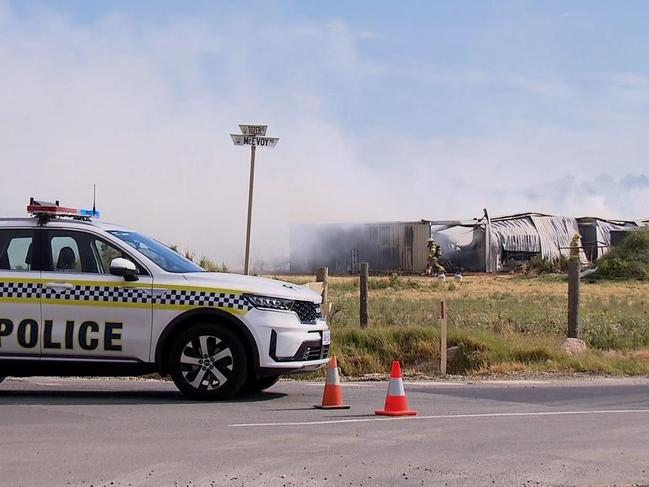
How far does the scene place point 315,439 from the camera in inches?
334

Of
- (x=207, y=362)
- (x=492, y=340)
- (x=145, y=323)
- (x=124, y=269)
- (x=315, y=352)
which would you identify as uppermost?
(x=124, y=269)

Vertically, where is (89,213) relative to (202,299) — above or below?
above

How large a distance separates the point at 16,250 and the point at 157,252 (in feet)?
4.97

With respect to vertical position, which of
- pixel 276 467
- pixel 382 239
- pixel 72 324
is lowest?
pixel 276 467

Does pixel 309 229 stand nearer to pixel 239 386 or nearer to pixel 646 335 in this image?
pixel 646 335

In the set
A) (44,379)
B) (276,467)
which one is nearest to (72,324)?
(44,379)

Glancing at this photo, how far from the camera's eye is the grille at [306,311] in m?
11.0

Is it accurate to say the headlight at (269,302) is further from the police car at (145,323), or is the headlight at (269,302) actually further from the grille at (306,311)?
the grille at (306,311)

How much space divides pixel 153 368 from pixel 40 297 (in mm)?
1412

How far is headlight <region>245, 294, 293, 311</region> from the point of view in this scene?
35.1ft

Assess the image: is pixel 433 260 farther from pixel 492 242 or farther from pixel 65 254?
pixel 65 254

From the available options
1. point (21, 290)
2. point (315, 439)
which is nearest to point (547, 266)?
point (21, 290)

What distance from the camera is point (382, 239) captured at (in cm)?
5288

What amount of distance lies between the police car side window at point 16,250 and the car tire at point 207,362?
75.9 inches
